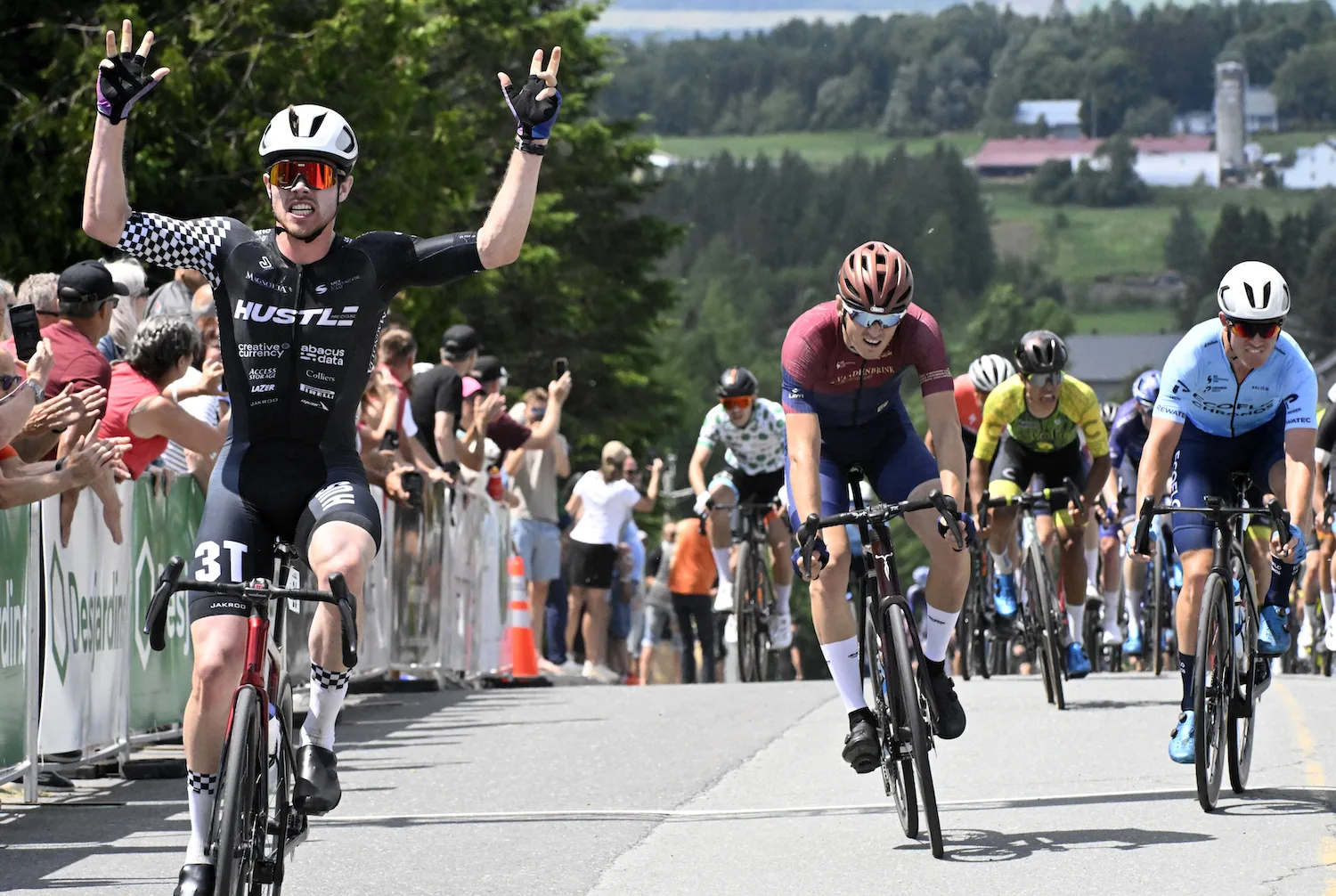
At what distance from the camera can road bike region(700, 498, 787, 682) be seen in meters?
16.5

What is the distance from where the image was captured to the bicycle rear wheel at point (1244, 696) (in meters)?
8.87

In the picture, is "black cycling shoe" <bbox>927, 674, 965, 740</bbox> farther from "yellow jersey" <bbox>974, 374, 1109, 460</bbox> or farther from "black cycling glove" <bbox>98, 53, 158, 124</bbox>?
"yellow jersey" <bbox>974, 374, 1109, 460</bbox>

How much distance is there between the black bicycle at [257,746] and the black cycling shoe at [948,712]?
2527mm

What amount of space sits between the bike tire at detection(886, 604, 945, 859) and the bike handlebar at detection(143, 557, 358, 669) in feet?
7.37

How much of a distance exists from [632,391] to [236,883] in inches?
1981

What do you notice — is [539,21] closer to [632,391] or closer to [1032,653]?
[632,391]

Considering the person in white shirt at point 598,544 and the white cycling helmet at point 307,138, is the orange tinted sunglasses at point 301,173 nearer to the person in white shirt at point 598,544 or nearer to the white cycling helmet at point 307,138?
the white cycling helmet at point 307,138

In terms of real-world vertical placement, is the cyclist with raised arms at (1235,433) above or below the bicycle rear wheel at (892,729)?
above

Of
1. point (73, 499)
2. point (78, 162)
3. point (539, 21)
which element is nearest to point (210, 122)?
point (78, 162)

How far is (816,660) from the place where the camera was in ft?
258

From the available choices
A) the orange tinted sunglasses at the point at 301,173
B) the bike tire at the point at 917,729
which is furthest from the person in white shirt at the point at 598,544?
the orange tinted sunglasses at the point at 301,173

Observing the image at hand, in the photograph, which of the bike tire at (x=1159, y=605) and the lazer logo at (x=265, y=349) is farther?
the bike tire at (x=1159, y=605)

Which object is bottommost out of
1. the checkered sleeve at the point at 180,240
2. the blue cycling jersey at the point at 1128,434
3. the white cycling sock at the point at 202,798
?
the white cycling sock at the point at 202,798

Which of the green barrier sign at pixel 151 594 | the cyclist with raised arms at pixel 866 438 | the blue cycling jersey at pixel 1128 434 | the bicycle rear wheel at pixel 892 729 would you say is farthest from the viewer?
the blue cycling jersey at pixel 1128 434
